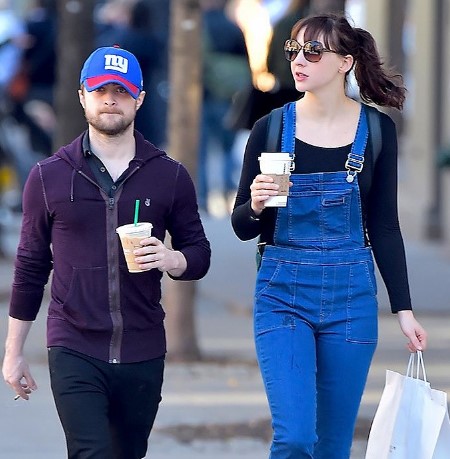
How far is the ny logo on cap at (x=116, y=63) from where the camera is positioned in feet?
15.1

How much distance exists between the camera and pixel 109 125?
4.61 m

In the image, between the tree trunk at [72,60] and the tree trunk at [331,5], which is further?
the tree trunk at [72,60]

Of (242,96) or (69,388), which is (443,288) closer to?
(242,96)

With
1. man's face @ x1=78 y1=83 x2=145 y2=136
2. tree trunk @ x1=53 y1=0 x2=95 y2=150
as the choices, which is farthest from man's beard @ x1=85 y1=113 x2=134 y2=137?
tree trunk @ x1=53 y1=0 x2=95 y2=150

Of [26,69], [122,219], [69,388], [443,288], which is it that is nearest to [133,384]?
[69,388]

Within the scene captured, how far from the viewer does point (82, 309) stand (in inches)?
181

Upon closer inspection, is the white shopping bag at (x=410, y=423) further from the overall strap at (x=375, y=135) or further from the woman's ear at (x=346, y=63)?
the woman's ear at (x=346, y=63)

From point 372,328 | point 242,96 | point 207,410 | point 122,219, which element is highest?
point 242,96

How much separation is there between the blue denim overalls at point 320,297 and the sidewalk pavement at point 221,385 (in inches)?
75.5

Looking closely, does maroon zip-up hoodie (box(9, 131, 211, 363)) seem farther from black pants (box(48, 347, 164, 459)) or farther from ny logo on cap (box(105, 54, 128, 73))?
ny logo on cap (box(105, 54, 128, 73))

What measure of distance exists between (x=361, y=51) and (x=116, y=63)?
873 millimetres

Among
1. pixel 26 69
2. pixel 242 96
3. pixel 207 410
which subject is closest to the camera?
pixel 207 410

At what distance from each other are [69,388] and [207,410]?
3.00m

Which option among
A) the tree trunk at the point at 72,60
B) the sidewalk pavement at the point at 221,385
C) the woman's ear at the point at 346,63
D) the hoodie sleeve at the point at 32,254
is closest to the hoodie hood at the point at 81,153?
the hoodie sleeve at the point at 32,254
